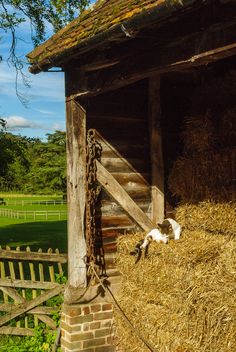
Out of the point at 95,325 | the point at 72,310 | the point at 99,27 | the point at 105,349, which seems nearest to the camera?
the point at 99,27

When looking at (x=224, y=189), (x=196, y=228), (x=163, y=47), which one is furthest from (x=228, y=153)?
(x=163, y=47)

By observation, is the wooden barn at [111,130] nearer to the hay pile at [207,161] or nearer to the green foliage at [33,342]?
the hay pile at [207,161]

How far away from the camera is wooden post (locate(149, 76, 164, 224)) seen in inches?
248

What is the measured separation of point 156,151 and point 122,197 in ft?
2.79

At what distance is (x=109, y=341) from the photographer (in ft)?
19.9

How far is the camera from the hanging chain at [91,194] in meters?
5.71

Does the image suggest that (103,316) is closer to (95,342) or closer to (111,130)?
(95,342)

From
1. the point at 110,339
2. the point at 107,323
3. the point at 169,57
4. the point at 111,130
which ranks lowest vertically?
the point at 110,339

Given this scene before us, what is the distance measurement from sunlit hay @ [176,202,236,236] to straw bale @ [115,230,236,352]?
0.32 feet

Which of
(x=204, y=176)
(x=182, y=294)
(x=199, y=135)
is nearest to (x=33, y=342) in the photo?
(x=182, y=294)

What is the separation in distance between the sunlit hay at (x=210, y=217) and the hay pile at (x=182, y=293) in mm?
26


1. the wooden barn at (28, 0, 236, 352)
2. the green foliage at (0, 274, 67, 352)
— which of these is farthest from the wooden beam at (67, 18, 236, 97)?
the green foliage at (0, 274, 67, 352)

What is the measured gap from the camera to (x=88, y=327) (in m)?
5.86

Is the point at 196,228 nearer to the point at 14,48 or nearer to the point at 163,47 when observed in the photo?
the point at 163,47
